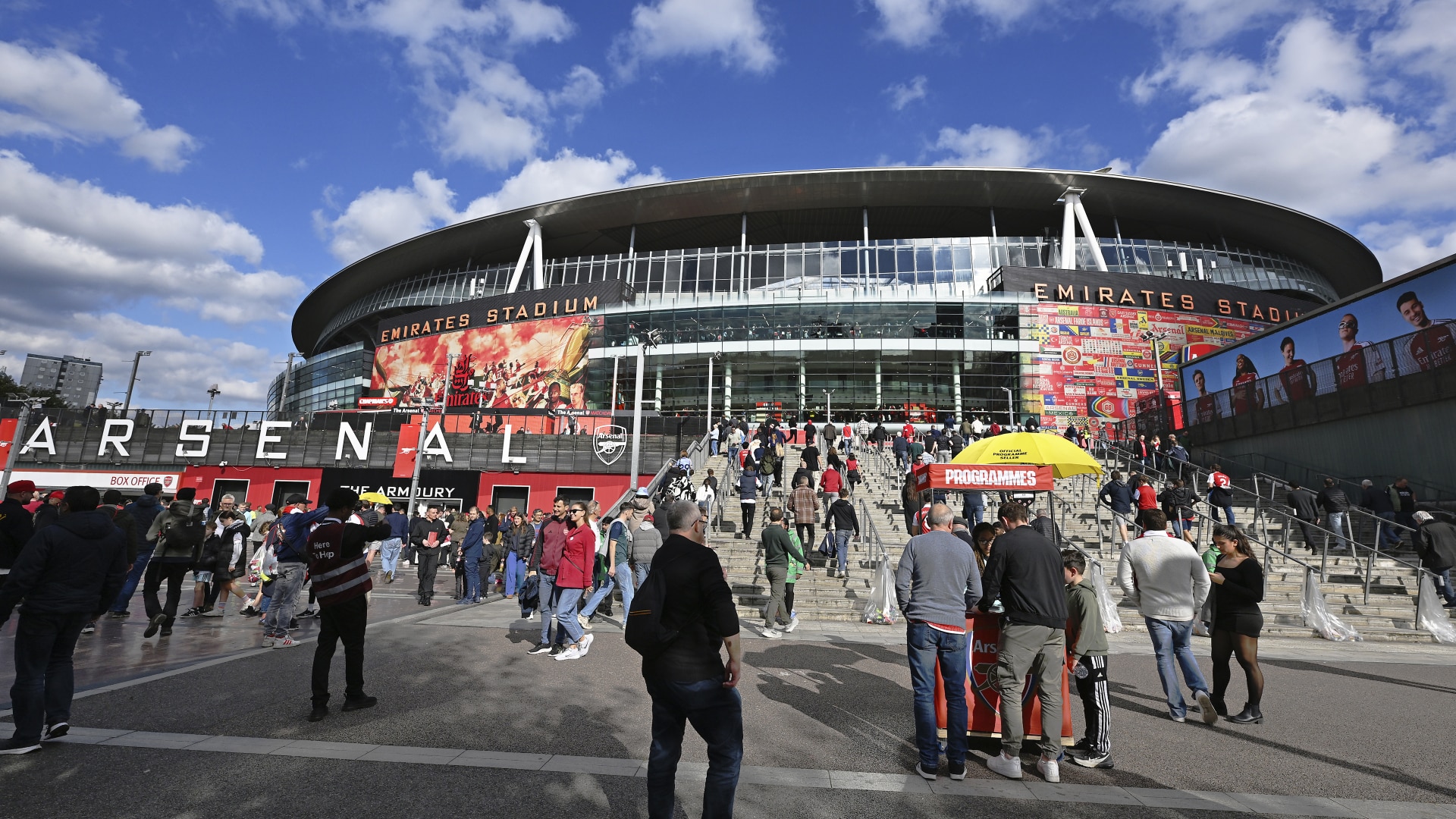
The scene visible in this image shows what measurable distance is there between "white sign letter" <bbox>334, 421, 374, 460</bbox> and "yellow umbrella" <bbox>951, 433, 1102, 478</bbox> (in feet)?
93.6

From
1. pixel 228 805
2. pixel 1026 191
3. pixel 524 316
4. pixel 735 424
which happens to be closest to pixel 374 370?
pixel 524 316

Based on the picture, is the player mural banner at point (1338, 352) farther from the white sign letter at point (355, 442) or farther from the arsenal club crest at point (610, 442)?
the white sign letter at point (355, 442)

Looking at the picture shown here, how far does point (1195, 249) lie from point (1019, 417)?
2402cm

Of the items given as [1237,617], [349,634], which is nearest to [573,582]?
[349,634]

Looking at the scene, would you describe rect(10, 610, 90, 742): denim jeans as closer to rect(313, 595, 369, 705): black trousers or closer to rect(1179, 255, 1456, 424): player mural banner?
rect(313, 595, 369, 705): black trousers

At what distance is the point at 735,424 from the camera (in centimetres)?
2995

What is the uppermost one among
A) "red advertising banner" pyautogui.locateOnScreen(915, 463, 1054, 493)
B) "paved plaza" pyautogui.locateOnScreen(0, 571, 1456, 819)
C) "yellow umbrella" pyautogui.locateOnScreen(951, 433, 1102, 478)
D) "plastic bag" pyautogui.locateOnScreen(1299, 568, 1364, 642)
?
"yellow umbrella" pyautogui.locateOnScreen(951, 433, 1102, 478)

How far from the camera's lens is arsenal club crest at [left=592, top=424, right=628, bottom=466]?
98.2 ft

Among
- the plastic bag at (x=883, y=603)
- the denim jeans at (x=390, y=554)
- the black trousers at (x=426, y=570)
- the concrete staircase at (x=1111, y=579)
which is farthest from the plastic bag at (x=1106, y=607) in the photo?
the denim jeans at (x=390, y=554)

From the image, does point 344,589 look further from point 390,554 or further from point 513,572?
point 390,554

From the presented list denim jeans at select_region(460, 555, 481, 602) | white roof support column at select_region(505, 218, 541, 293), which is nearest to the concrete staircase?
denim jeans at select_region(460, 555, 481, 602)

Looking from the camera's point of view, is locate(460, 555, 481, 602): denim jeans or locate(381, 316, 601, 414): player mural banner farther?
locate(381, 316, 601, 414): player mural banner

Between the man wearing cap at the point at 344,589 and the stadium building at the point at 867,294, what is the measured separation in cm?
3098

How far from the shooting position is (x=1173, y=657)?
5555 millimetres
